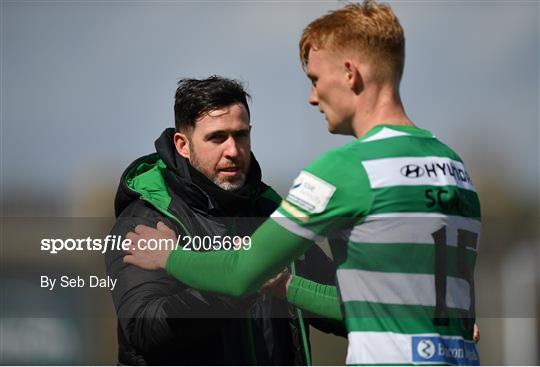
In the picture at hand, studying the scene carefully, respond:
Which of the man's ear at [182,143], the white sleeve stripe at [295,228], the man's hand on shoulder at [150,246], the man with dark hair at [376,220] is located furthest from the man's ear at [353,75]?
the man's ear at [182,143]

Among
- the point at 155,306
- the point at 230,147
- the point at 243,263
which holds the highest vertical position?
the point at 230,147

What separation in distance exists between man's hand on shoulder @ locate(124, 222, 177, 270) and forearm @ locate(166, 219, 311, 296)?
0.32ft

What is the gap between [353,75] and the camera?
2457 mm

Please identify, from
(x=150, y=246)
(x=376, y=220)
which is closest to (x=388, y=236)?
(x=376, y=220)

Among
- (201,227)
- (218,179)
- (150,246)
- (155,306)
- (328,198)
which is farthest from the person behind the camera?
(218,179)

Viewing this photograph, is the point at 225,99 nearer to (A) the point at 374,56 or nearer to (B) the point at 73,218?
(B) the point at 73,218

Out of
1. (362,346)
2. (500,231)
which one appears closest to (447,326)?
(362,346)

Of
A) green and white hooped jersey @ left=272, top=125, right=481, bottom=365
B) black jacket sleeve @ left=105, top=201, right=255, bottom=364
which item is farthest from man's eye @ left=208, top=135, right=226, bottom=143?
green and white hooped jersey @ left=272, top=125, right=481, bottom=365

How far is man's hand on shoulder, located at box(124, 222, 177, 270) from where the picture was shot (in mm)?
2658

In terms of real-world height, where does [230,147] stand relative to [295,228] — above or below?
above

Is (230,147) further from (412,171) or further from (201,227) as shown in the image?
(412,171)

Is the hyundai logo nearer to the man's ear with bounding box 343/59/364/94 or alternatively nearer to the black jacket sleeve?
the man's ear with bounding box 343/59/364/94

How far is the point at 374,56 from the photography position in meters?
2.46

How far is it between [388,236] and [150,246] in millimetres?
794
